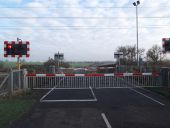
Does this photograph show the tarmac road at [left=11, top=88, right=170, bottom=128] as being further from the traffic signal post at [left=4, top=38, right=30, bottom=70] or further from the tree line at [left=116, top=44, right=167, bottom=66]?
the tree line at [left=116, top=44, right=167, bottom=66]

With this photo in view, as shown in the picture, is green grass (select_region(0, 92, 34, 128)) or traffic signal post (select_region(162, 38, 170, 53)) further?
traffic signal post (select_region(162, 38, 170, 53))

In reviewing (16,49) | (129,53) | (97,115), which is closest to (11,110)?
(97,115)

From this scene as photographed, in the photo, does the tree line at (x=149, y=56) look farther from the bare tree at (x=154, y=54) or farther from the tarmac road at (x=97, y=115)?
the tarmac road at (x=97, y=115)

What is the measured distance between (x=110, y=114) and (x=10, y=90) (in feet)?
23.7

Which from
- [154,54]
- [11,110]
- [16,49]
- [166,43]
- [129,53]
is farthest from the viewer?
[129,53]

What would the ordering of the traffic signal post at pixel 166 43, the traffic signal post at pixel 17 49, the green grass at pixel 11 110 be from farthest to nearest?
the traffic signal post at pixel 166 43, the traffic signal post at pixel 17 49, the green grass at pixel 11 110

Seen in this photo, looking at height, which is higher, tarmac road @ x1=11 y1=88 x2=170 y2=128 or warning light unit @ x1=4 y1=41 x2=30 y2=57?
warning light unit @ x1=4 y1=41 x2=30 y2=57

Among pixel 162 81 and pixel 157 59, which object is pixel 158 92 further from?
pixel 157 59

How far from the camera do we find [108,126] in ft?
31.0

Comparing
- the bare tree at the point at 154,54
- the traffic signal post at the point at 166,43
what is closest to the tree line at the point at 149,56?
the bare tree at the point at 154,54

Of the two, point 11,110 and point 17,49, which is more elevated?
point 17,49

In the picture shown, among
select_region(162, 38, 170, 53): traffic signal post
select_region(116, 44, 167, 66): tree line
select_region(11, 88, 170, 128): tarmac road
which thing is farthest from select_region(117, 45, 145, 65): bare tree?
select_region(11, 88, 170, 128): tarmac road

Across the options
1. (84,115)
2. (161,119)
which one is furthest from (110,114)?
(161,119)

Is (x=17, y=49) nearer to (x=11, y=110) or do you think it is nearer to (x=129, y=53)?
(x=11, y=110)
